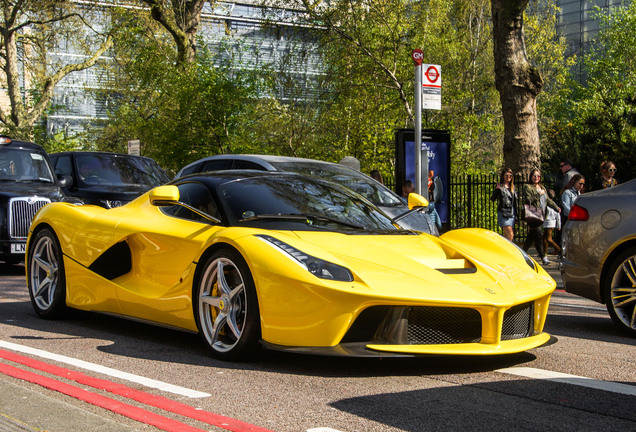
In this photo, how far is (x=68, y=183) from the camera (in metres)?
13.5

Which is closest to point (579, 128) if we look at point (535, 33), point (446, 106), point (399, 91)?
point (399, 91)

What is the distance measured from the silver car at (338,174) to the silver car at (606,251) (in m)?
3.49

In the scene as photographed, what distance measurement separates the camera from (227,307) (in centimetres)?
523

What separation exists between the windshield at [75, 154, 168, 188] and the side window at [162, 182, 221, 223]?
30.0 feet

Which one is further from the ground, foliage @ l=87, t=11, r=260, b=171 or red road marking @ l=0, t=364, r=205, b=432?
foliage @ l=87, t=11, r=260, b=171

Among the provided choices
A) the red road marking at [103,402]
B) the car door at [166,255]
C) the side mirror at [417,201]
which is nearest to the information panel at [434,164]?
the side mirror at [417,201]

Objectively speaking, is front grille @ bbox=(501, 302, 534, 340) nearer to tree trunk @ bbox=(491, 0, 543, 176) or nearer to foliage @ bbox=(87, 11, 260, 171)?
tree trunk @ bbox=(491, 0, 543, 176)

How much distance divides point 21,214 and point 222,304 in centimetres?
804

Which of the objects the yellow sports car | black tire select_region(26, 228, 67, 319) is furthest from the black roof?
black tire select_region(26, 228, 67, 319)

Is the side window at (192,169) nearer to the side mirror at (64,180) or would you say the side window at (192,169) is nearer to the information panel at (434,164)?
the side mirror at (64,180)

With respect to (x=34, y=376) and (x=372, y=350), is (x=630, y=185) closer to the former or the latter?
(x=372, y=350)

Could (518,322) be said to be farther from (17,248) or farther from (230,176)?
(17,248)

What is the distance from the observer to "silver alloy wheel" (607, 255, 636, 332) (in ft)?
21.9

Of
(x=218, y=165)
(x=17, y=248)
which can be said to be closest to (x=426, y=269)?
(x=218, y=165)
